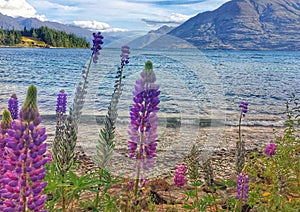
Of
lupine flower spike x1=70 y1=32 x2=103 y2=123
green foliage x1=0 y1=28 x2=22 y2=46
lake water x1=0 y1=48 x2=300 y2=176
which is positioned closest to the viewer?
lupine flower spike x1=70 y1=32 x2=103 y2=123

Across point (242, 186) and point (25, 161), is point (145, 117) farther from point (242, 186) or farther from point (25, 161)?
point (242, 186)

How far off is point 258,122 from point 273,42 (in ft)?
581

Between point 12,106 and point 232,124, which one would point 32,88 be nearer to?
point 12,106

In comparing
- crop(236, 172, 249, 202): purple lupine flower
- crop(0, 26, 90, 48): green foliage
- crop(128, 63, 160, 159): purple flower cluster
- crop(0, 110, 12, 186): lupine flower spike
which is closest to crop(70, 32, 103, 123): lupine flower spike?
crop(128, 63, 160, 159): purple flower cluster

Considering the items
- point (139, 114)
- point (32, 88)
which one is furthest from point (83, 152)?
point (32, 88)

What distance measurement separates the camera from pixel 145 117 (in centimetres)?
284

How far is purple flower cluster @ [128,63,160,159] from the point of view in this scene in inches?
→ 111

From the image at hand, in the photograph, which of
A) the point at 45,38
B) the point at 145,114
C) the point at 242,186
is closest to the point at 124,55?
the point at 145,114

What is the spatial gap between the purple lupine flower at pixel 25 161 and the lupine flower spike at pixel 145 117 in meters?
1.03

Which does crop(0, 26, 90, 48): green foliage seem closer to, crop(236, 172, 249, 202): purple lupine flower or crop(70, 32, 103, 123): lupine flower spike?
crop(70, 32, 103, 123): lupine flower spike

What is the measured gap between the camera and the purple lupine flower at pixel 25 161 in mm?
1857

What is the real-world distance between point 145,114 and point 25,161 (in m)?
1.17

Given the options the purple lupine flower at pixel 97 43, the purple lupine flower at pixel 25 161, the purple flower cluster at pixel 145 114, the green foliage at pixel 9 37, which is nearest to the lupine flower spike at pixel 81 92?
the purple lupine flower at pixel 97 43

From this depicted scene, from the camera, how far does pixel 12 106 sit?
3.71 metres
